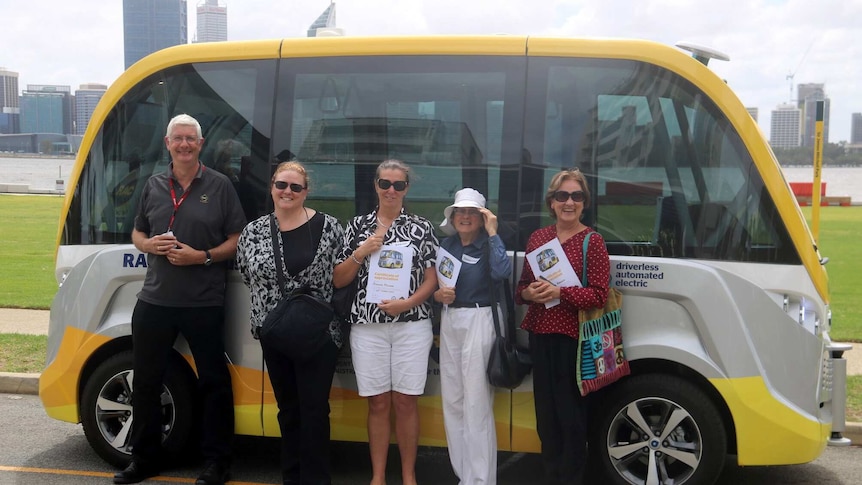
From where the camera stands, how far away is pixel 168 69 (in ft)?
17.8

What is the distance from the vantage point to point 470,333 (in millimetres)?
4715

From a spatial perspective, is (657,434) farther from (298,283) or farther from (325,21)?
(325,21)

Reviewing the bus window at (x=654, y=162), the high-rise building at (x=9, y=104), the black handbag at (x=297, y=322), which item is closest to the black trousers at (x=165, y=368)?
the black handbag at (x=297, y=322)

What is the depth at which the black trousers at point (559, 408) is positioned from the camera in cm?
470

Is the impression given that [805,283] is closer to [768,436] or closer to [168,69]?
[768,436]

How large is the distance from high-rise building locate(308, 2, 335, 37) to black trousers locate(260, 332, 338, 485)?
1.96 m

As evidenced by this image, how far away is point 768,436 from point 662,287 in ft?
3.03

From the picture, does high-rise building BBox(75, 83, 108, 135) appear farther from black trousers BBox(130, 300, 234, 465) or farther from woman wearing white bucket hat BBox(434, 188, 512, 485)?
woman wearing white bucket hat BBox(434, 188, 512, 485)

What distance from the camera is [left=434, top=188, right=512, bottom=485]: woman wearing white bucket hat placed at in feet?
15.4

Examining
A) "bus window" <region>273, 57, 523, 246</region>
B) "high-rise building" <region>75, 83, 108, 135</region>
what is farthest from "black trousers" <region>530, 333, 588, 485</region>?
"high-rise building" <region>75, 83, 108, 135</region>

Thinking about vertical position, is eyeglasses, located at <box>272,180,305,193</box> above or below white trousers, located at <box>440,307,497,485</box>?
above

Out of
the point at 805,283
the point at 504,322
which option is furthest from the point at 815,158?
the point at 504,322

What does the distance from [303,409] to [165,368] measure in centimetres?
94

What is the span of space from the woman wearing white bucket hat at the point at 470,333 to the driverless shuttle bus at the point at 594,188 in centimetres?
24
